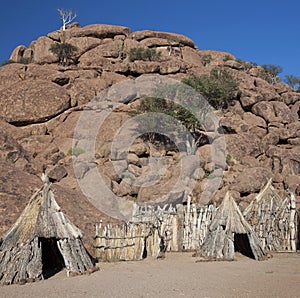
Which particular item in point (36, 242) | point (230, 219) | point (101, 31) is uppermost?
point (101, 31)

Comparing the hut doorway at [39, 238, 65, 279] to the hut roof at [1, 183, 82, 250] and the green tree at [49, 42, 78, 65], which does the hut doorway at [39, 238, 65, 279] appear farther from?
the green tree at [49, 42, 78, 65]

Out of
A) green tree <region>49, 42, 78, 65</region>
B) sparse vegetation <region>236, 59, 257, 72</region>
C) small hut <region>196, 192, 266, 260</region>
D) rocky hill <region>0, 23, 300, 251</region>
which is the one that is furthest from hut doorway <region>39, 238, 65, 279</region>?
sparse vegetation <region>236, 59, 257, 72</region>

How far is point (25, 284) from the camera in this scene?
643 cm

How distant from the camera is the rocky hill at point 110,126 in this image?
14.5m

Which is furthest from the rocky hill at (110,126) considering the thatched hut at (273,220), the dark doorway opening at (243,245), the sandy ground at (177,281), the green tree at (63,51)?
the dark doorway opening at (243,245)

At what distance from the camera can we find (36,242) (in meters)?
6.77

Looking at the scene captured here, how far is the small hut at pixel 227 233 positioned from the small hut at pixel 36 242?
10.3 ft

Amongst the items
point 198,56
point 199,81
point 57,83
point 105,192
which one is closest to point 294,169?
point 199,81

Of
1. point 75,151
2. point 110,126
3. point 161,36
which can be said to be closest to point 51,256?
point 75,151

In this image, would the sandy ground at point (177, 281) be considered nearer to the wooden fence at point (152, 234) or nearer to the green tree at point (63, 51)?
the wooden fence at point (152, 234)

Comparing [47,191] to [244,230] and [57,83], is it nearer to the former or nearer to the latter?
[244,230]

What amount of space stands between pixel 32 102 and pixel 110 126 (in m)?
5.33

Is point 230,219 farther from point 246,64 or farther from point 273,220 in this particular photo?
point 246,64

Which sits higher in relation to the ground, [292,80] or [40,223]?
[292,80]
